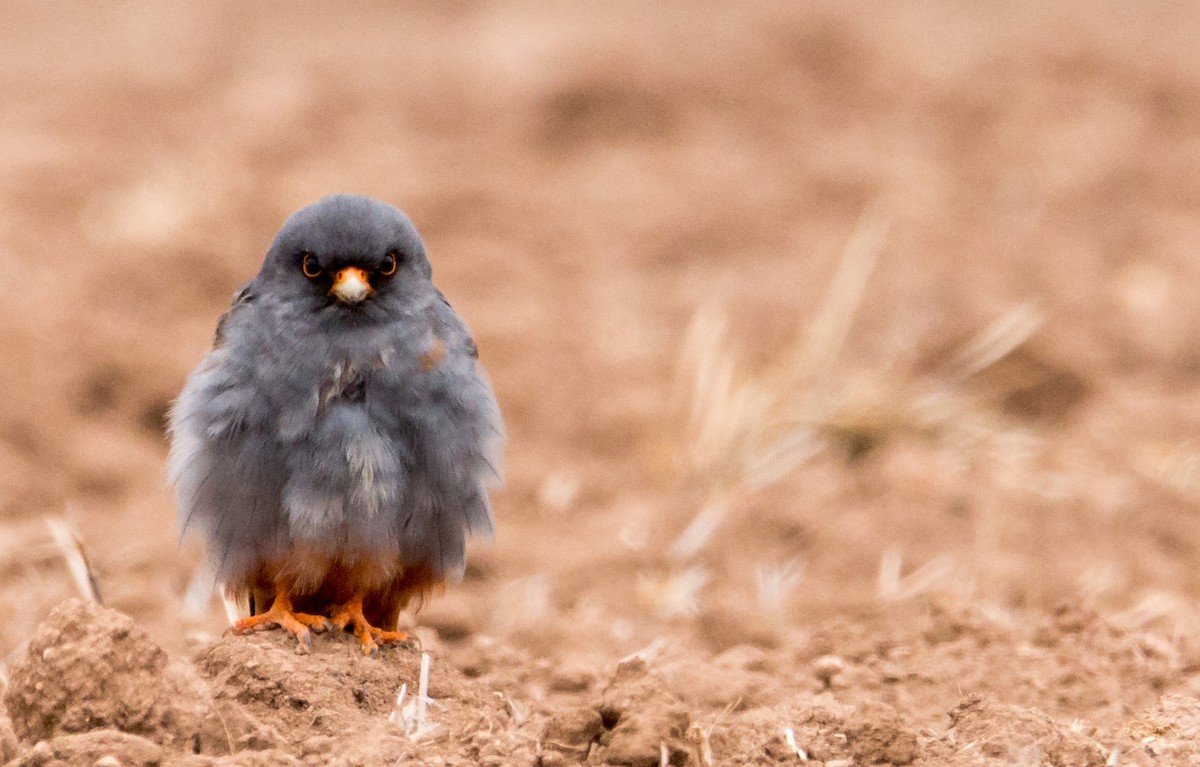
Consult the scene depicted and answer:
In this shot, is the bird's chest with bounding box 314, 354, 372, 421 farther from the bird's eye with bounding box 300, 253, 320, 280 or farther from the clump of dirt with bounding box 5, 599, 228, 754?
the clump of dirt with bounding box 5, 599, 228, 754

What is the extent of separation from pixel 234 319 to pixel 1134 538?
344cm

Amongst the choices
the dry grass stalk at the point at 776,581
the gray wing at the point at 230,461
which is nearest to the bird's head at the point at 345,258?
the gray wing at the point at 230,461

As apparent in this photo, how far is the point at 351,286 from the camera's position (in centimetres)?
416

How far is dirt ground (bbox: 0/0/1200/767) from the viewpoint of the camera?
12.6 ft

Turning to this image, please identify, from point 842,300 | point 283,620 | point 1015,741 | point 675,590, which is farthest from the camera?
point 842,300

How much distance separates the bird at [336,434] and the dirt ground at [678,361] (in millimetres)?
246

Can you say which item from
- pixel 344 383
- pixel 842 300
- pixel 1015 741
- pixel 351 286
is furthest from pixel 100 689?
pixel 842 300

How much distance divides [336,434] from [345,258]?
0.44m

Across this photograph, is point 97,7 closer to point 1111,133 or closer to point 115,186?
point 115,186

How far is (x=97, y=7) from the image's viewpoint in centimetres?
1205

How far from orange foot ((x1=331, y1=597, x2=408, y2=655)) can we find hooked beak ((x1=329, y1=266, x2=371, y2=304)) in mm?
744

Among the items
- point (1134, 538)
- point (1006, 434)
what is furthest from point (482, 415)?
point (1006, 434)

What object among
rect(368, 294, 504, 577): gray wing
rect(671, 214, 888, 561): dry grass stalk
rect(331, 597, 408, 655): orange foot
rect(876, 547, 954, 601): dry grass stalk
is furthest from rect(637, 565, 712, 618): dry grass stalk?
rect(331, 597, 408, 655): orange foot

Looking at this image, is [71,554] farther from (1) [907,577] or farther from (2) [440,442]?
(1) [907,577]
